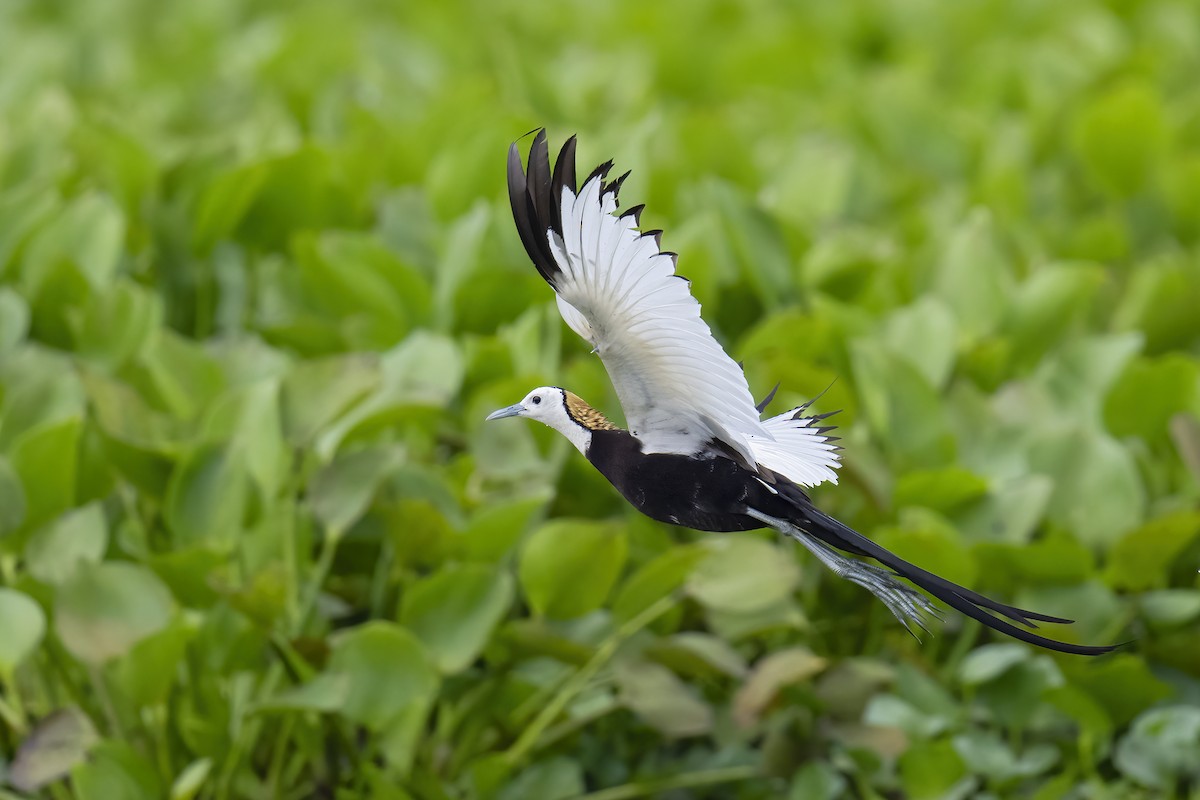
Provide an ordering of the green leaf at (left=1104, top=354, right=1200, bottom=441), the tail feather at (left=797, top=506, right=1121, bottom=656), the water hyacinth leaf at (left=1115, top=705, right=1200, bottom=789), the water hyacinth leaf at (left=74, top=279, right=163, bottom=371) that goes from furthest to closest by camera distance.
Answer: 1. the water hyacinth leaf at (left=74, top=279, right=163, bottom=371)
2. the green leaf at (left=1104, top=354, right=1200, bottom=441)
3. the water hyacinth leaf at (left=1115, top=705, right=1200, bottom=789)
4. the tail feather at (left=797, top=506, right=1121, bottom=656)

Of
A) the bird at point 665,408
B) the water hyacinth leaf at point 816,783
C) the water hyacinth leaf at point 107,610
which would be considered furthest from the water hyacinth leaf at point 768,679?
the bird at point 665,408

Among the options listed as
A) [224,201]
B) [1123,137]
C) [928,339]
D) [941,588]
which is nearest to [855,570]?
[941,588]

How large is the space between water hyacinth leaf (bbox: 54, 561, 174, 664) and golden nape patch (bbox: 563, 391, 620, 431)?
1101mm

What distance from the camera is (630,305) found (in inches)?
39.9

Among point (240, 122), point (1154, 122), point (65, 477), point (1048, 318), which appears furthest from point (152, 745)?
point (1154, 122)

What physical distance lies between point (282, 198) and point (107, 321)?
49 centimetres

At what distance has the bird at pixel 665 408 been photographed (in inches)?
39.0

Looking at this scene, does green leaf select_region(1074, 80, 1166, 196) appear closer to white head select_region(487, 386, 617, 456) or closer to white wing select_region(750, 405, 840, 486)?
white wing select_region(750, 405, 840, 486)

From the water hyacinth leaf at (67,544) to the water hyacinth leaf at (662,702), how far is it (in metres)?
0.76

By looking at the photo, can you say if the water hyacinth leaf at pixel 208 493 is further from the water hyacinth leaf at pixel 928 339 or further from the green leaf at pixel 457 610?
the water hyacinth leaf at pixel 928 339

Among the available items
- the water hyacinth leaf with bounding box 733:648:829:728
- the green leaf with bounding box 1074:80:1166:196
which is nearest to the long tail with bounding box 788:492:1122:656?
the water hyacinth leaf with bounding box 733:648:829:728

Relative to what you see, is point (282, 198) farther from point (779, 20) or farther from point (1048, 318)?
point (779, 20)

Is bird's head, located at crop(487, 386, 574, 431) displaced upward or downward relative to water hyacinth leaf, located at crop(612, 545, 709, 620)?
downward

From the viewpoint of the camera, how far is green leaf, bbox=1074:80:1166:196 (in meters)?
3.47
